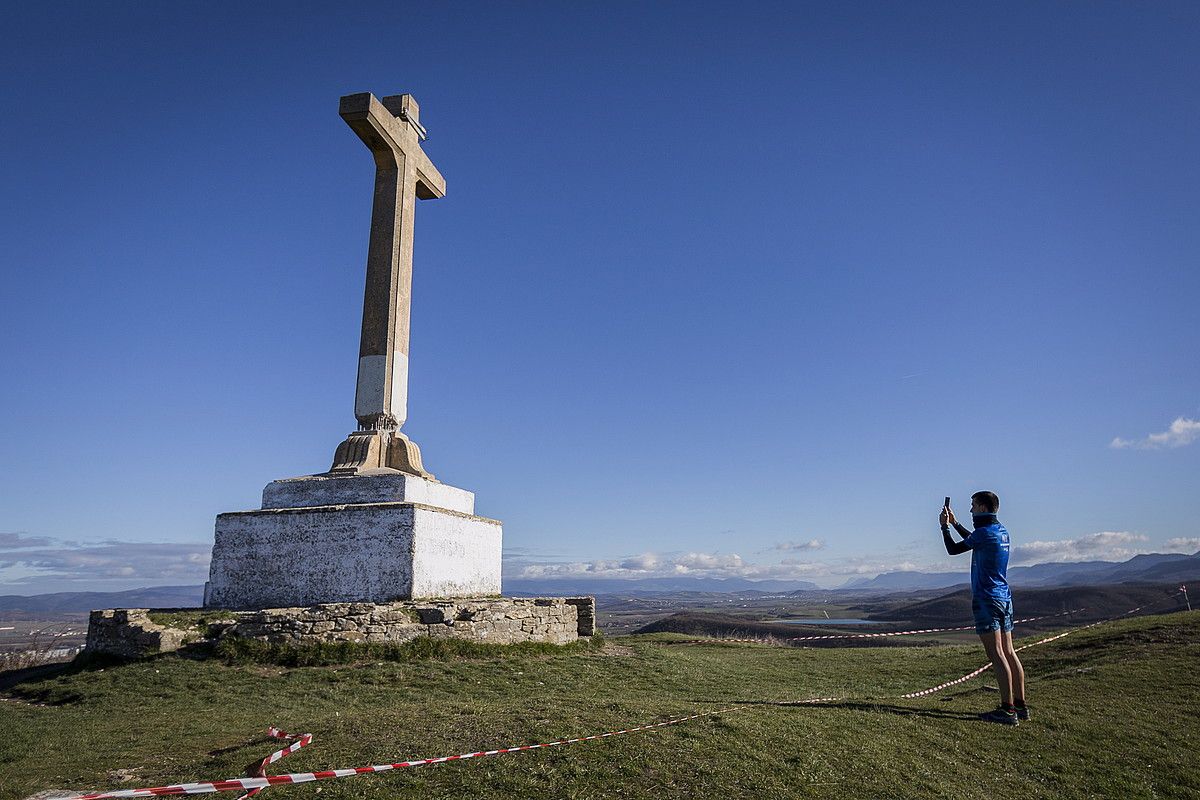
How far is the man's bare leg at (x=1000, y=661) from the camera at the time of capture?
746cm

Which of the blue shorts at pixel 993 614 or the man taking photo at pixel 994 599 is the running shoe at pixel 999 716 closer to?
the man taking photo at pixel 994 599

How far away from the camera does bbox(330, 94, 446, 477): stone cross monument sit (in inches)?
554

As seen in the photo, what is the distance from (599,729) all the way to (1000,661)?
13.7 feet

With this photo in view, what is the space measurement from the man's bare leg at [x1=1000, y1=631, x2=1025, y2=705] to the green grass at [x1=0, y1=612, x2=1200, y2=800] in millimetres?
343

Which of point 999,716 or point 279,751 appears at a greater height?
point 279,751

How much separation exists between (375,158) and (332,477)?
23.0 feet

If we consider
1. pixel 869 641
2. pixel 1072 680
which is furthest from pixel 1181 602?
pixel 1072 680

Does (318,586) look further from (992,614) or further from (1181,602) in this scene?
(1181,602)

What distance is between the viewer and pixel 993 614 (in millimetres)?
7418

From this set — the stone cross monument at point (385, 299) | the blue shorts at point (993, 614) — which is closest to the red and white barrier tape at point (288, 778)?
the blue shorts at point (993, 614)

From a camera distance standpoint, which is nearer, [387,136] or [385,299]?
[385,299]

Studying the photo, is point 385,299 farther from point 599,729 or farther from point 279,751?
point 599,729

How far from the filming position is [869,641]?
1730 inches

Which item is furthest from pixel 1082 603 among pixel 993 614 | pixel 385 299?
pixel 385 299
